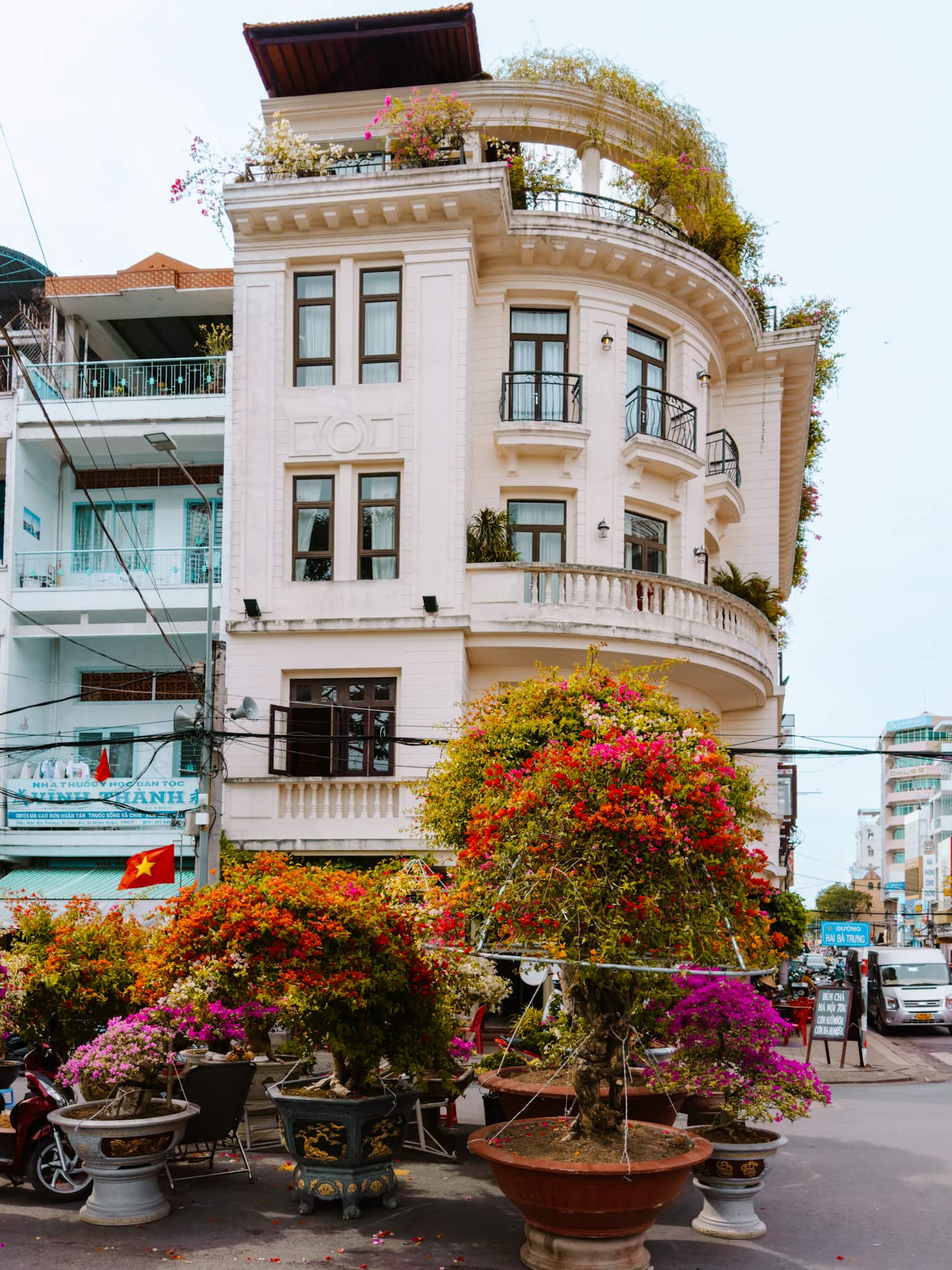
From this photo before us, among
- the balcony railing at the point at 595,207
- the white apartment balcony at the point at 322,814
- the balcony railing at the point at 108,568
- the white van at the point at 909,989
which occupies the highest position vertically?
the balcony railing at the point at 595,207

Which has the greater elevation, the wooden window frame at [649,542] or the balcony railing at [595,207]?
the balcony railing at [595,207]

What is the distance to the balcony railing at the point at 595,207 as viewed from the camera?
2280cm

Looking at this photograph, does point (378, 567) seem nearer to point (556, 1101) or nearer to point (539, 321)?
point (539, 321)

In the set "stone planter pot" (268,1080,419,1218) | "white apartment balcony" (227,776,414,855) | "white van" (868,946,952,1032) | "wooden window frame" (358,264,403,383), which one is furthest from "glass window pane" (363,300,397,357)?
"white van" (868,946,952,1032)

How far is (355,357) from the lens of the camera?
21484 mm

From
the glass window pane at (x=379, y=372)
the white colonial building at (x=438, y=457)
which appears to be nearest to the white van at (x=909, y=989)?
the white colonial building at (x=438, y=457)

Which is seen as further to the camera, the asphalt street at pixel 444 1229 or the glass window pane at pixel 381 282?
the glass window pane at pixel 381 282

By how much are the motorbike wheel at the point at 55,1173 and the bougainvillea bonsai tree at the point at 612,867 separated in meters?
3.48

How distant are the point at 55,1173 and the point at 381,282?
15949mm

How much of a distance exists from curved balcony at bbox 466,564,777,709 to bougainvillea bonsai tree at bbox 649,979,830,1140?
1086 cm

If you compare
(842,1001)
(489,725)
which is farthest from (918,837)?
(489,725)

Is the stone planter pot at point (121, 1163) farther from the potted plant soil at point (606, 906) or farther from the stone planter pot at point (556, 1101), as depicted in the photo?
the stone planter pot at point (556, 1101)

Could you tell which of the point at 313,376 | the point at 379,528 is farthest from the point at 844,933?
the point at 313,376

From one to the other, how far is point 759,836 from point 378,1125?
3.49 m
